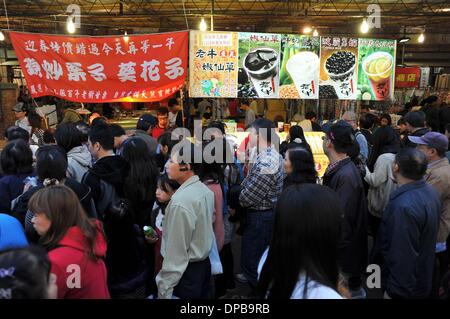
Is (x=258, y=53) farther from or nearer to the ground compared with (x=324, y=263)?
farther from the ground

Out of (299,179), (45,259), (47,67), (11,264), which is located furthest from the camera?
(47,67)

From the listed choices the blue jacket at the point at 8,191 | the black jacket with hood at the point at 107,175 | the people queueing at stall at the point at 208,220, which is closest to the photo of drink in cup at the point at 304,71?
the people queueing at stall at the point at 208,220

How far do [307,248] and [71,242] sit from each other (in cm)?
121

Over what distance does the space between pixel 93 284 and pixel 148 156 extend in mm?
1723

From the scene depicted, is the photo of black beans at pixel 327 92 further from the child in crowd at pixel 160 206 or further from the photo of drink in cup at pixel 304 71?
the child in crowd at pixel 160 206

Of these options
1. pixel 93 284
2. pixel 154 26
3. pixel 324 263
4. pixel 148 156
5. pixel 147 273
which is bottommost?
pixel 147 273

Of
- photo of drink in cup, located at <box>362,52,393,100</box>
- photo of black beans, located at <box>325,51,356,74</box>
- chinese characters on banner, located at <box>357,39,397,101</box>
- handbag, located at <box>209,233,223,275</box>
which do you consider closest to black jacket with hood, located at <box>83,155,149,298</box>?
handbag, located at <box>209,233,223,275</box>

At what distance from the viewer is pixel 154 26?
59.9ft

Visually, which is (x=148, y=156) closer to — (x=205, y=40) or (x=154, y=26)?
(x=205, y=40)

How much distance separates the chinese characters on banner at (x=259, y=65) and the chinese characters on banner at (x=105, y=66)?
0.95 metres

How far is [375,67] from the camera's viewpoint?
6473 millimetres

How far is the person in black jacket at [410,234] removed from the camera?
2721mm

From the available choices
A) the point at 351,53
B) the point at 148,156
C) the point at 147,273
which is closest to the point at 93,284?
the point at 147,273

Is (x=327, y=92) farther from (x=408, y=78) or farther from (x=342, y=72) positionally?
(x=408, y=78)
